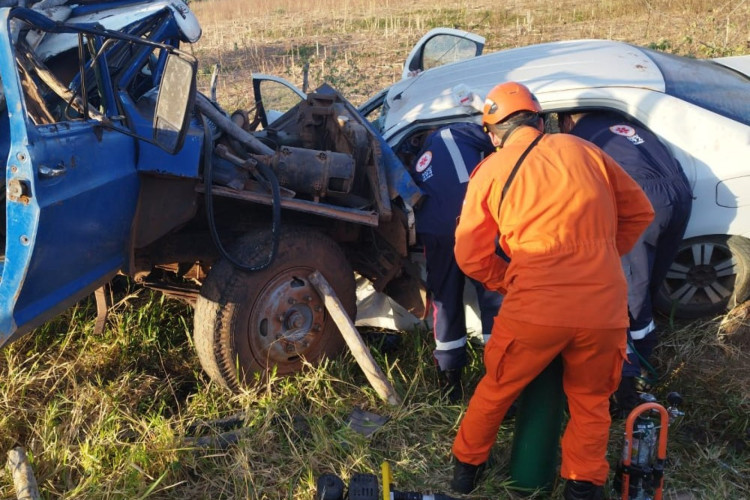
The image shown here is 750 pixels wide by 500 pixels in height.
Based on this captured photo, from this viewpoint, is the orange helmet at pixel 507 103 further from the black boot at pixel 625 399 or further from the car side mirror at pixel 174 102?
the black boot at pixel 625 399

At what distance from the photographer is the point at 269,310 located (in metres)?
3.55

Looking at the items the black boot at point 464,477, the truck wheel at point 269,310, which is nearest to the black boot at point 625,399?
the black boot at point 464,477

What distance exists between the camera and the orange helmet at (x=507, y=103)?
292cm

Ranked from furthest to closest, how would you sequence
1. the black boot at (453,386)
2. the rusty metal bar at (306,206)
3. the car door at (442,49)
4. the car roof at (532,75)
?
1. the car door at (442,49)
2. the car roof at (532,75)
3. the black boot at (453,386)
4. the rusty metal bar at (306,206)

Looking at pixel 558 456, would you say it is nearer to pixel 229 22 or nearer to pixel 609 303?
pixel 609 303

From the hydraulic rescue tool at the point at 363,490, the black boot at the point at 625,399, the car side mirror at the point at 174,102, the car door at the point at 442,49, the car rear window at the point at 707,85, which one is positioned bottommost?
the black boot at the point at 625,399

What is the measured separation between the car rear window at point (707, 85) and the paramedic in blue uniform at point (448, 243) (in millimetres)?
1346

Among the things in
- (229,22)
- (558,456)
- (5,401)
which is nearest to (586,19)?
(229,22)

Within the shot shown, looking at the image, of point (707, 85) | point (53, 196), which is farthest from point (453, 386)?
point (707, 85)

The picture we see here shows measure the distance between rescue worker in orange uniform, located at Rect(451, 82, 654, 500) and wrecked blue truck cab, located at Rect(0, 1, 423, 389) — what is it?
0.86m

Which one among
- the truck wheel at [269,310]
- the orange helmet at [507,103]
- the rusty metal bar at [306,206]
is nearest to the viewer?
the orange helmet at [507,103]

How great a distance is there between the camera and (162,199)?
10.5ft

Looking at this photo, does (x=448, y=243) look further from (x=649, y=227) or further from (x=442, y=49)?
(x=442, y=49)

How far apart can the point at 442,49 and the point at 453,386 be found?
3.08m
